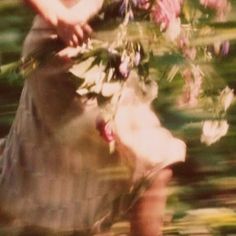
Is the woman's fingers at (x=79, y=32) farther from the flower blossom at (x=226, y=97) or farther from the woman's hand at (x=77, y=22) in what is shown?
the flower blossom at (x=226, y=97)

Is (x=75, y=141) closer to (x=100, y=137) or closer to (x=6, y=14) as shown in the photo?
(x=100, y=137)

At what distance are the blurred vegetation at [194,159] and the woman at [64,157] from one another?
0.18 ft

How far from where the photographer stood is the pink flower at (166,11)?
1781 millimetres

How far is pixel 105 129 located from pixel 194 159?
23 cm

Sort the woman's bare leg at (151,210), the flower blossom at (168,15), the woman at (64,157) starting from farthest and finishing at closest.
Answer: the woman's bare leg at (151,210)
the woman at (64,157)
the flower blossom at (168,15)

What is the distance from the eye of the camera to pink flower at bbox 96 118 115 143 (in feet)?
6.52

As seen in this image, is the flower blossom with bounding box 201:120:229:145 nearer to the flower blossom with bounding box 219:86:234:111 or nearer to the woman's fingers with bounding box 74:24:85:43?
the flower blossom with bounding box 219:86:234:111

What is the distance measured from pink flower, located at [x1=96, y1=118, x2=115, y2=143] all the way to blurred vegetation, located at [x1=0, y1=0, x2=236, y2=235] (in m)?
0.17

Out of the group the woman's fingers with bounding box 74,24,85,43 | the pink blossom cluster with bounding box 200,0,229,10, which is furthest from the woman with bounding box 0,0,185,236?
the pink blossom cluster with bounding box 200,0,229,10

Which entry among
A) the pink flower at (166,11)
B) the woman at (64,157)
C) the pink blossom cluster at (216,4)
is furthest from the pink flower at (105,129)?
the pink blossom cluster at (216,4)

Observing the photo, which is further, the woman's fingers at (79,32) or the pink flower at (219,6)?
the woman's fingers at (79,32)

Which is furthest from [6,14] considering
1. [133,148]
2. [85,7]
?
[133,148]

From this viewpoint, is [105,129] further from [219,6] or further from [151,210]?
[219,6]

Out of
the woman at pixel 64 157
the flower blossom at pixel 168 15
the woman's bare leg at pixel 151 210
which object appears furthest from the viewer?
the woman's bare leg at pixel 151 210
